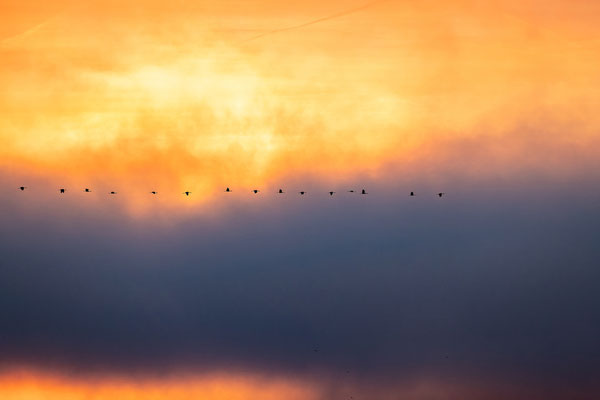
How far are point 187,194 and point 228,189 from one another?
8768 millimetres

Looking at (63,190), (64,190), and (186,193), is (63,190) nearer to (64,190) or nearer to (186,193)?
(64,190)

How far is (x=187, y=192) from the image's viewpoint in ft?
248

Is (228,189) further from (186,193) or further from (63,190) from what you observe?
(63,190)

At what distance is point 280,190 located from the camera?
74625 millimetres

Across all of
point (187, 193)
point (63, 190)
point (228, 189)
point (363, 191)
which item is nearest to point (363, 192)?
point (363, 191)

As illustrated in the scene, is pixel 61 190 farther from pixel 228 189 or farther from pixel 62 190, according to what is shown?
pixel 228 189

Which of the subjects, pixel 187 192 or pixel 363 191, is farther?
pixel 363 191

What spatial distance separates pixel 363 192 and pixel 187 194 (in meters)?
38.2

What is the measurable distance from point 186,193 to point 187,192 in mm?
387

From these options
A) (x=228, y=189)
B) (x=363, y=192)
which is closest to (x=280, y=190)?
(x=228, y=189)

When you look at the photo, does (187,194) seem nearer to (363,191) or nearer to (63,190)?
(63,190)

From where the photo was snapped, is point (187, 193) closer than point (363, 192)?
Yes

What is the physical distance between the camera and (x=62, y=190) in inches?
3046

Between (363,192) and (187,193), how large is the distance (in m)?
38.1
